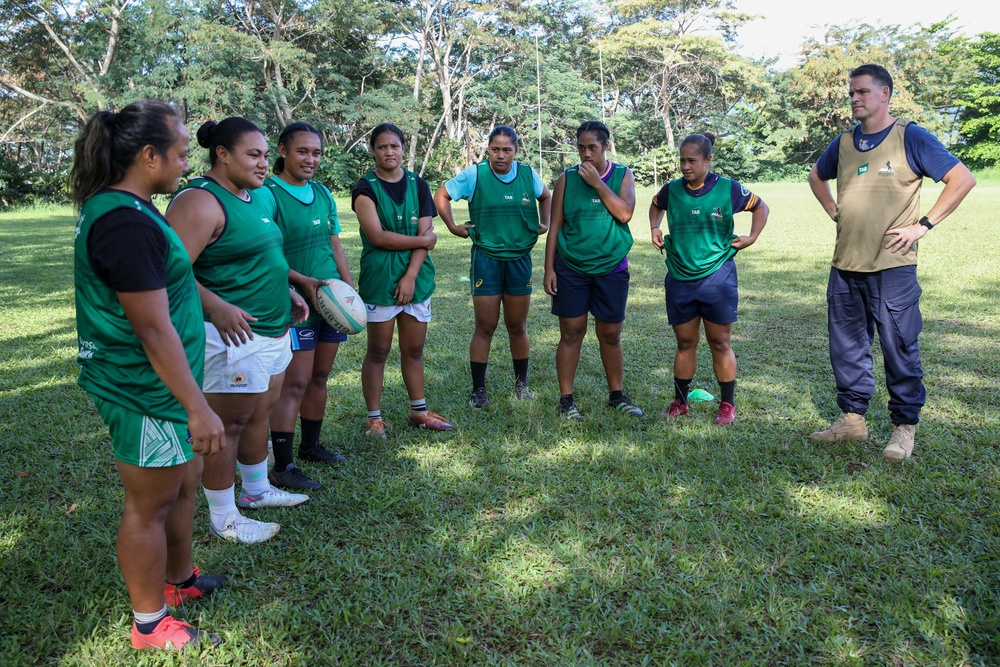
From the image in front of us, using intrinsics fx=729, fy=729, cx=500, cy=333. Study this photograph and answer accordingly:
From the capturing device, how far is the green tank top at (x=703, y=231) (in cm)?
471

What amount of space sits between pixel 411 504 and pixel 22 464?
2446 mm

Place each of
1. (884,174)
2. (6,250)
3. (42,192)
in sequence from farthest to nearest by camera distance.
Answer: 1. (42,192)
2. (6,250)
3. (884,174)

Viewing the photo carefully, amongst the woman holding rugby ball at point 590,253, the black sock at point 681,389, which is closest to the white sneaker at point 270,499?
the woman holding rugby ball at point 590,253

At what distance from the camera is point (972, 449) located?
167 inches

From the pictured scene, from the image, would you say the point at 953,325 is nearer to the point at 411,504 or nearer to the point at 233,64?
the point at 411,504

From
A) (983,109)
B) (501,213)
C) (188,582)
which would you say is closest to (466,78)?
(983,109)

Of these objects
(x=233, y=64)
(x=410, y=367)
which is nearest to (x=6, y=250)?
(x=410, y=367)

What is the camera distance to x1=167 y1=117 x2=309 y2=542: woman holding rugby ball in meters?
2.97

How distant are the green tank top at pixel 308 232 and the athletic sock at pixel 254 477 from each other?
0.78 meters

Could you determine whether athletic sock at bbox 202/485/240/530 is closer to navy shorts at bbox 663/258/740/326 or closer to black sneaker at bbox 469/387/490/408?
black sneaker at bbox 469/387/490/408

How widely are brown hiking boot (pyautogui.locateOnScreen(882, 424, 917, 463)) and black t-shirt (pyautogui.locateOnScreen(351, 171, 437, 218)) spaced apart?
9.99 feet

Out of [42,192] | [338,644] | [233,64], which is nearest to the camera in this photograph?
[338,644]

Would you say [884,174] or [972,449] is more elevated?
[884,174]

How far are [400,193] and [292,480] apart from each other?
5.99 feet
